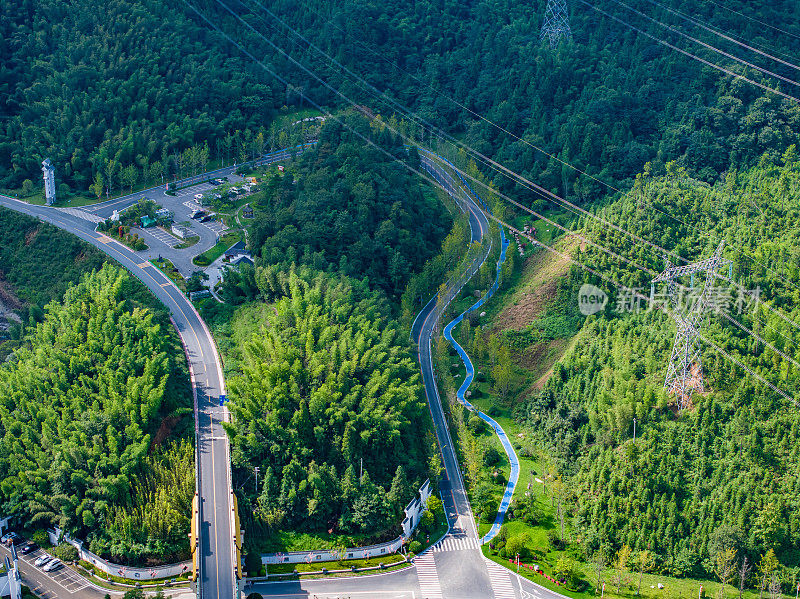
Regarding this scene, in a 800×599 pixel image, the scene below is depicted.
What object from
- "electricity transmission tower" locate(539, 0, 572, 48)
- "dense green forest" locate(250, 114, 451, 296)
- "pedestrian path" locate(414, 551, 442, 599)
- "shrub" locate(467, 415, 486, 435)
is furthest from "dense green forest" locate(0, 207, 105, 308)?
"electricity transmission tower" locate(539, 0, 572, 48)

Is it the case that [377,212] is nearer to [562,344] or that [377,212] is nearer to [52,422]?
[562,344]

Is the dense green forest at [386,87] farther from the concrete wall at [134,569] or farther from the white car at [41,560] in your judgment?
the concrete wall at [134,569]

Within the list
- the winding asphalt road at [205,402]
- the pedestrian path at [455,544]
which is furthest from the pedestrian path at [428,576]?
the winding asphalt road at [205,402]

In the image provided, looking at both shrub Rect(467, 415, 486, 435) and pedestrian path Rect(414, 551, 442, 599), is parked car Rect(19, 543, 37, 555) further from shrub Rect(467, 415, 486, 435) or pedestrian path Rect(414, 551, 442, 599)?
shrub Rect(467, 415, 486, 435)

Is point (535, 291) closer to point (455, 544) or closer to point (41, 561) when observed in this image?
point (455, 544)

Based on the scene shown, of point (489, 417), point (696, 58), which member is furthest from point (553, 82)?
point (489, 417)

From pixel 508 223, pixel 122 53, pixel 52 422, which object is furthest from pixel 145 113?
pixel 52 422
